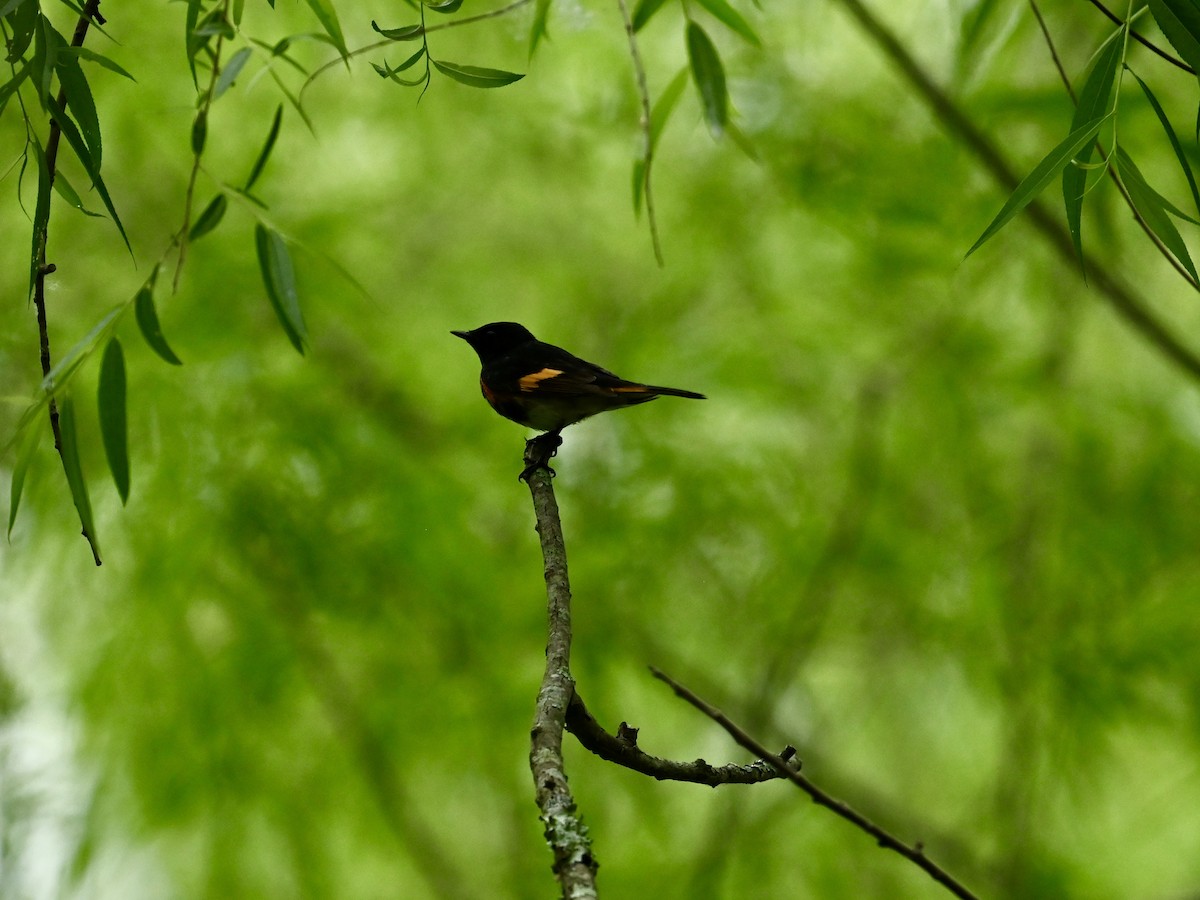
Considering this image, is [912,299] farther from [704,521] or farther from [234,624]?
[234,624]

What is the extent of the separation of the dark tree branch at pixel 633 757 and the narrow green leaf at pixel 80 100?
946 mm

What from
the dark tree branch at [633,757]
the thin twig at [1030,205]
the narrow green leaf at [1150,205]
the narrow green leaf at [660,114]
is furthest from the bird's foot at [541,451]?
the thin twig at [1030,205]

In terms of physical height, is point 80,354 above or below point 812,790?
above

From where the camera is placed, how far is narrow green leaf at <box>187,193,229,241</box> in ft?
5.06

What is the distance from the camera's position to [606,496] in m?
3.78

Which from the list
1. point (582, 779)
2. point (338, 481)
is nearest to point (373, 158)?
point (338, 481)

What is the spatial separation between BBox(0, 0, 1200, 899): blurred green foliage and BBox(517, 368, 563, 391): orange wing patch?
2.23ft

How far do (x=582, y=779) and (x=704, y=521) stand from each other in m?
0.99

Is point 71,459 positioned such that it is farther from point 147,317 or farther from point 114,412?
point 147,317

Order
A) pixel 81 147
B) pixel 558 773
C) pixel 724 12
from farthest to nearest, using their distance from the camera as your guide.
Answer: pixel 724 12 < pixel 81 147 < pixel 558 773

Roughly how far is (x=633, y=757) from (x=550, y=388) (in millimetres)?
1995

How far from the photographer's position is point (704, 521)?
3789mm

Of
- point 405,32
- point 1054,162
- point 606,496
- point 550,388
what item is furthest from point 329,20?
point 606,496

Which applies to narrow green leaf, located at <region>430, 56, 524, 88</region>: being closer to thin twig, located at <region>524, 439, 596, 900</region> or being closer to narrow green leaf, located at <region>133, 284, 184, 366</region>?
narrow green leaf, located at <region>133, 284, 184, 366</region>
